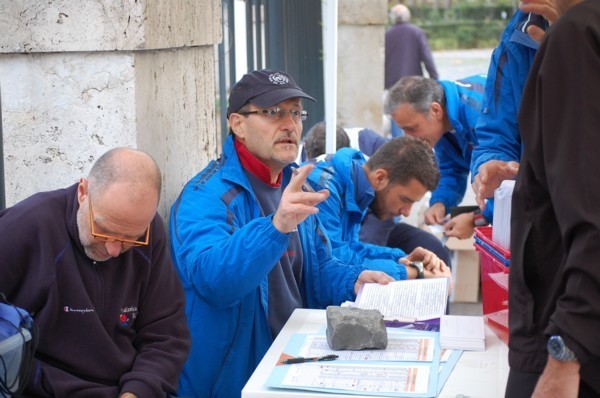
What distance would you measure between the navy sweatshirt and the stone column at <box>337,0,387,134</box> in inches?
294

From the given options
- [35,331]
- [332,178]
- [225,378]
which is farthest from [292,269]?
[35,331]

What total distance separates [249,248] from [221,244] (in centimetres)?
14

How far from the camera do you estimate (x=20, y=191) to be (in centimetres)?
316

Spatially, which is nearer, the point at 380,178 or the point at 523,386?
the point at 523,386

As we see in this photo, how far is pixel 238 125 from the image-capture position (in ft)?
10.7

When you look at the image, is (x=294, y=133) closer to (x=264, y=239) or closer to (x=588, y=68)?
(x=264, y=239)

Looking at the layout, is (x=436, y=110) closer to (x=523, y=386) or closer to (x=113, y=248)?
(x=113, y=248)

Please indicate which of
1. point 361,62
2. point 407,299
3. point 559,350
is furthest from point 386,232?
point 361,62

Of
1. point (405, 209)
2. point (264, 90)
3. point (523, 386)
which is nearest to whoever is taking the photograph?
point (523, 386)

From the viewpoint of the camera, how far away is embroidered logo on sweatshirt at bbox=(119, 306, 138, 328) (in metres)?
2.57

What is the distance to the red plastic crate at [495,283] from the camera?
2.67 metres

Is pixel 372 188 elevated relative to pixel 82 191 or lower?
lower

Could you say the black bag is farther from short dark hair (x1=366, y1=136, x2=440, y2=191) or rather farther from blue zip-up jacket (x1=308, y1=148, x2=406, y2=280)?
short dark hair (x1=366, y1=136, x2=440, y2=191)

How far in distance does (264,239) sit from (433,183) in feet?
A: 6.03
